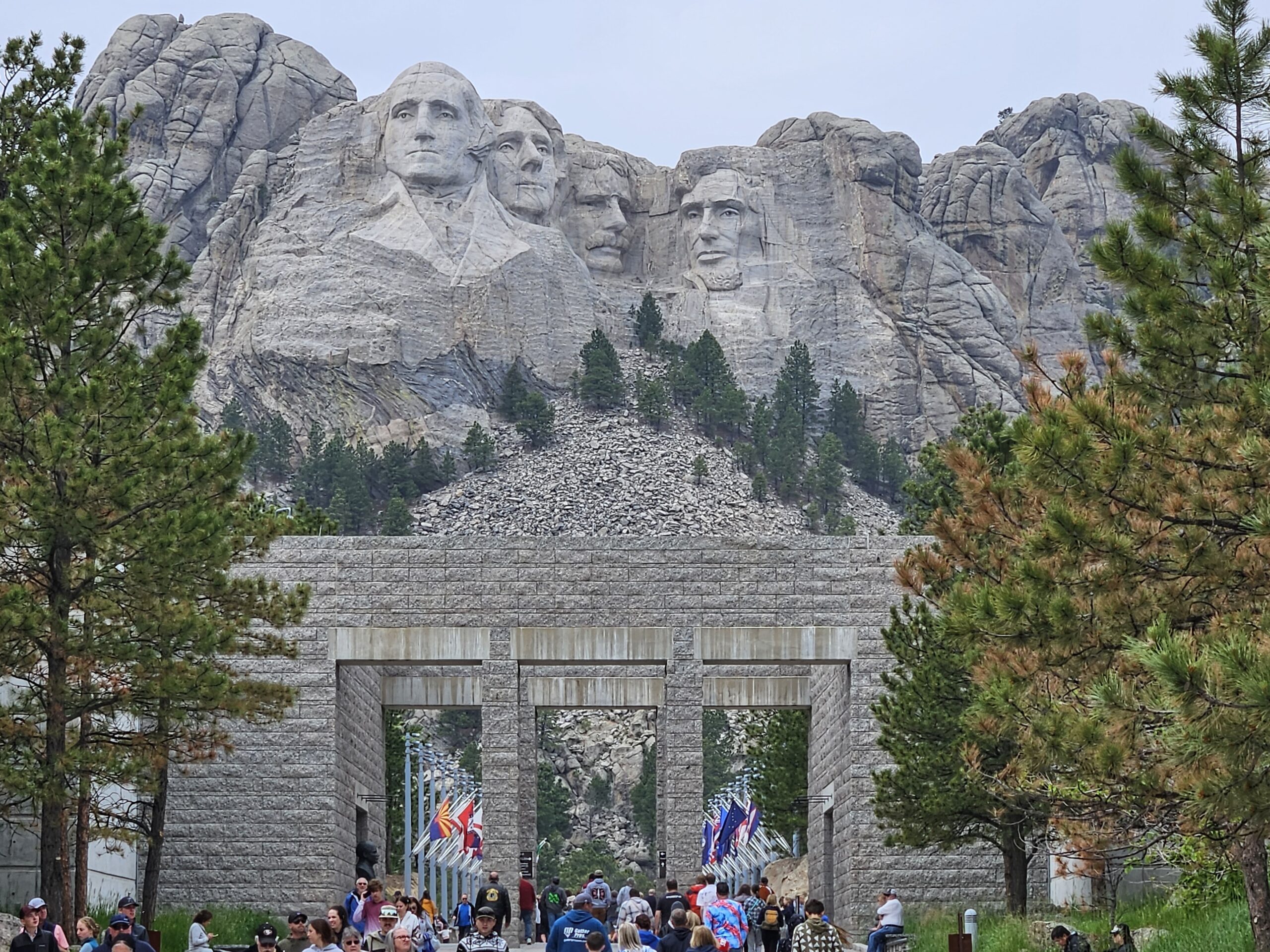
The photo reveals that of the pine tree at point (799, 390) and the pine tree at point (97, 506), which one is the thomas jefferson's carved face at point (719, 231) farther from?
the pine tree at point (97, 506)

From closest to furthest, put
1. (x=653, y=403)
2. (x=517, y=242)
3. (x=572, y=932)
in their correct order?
(x=572, y=932) → (x=517, y=242) → (x=653, y=403)

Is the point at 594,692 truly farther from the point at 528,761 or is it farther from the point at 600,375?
the point at 600,375

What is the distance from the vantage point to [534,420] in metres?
101

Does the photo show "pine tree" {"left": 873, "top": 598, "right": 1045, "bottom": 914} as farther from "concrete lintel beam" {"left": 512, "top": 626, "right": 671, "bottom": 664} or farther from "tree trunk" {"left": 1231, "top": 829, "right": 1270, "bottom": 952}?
"tree trunk" {"left": 1231, "top": 829, "right": 1270, "bottom": 952}

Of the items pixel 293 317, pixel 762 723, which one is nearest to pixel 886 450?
pixel 293 317

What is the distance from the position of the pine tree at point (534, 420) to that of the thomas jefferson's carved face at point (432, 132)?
1419cm

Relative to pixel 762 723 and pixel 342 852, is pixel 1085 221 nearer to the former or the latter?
pixel 762 723

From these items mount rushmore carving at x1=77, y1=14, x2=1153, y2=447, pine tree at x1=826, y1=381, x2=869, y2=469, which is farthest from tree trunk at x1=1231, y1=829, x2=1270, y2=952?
pine tree at x1=826, y1=381, x2=869, y2=469

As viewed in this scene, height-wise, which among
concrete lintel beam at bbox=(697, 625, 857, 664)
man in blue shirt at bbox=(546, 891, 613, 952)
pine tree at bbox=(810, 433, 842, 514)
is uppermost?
pine tree at bbox=(810, 433, 842, 514)

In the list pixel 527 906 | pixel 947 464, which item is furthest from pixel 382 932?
pixel 527 906

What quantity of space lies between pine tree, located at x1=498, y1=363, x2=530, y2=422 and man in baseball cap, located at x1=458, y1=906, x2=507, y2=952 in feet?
304

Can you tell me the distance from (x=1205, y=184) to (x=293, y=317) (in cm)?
9044

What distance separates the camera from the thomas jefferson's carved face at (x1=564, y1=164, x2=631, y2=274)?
377ft

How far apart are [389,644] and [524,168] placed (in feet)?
290
